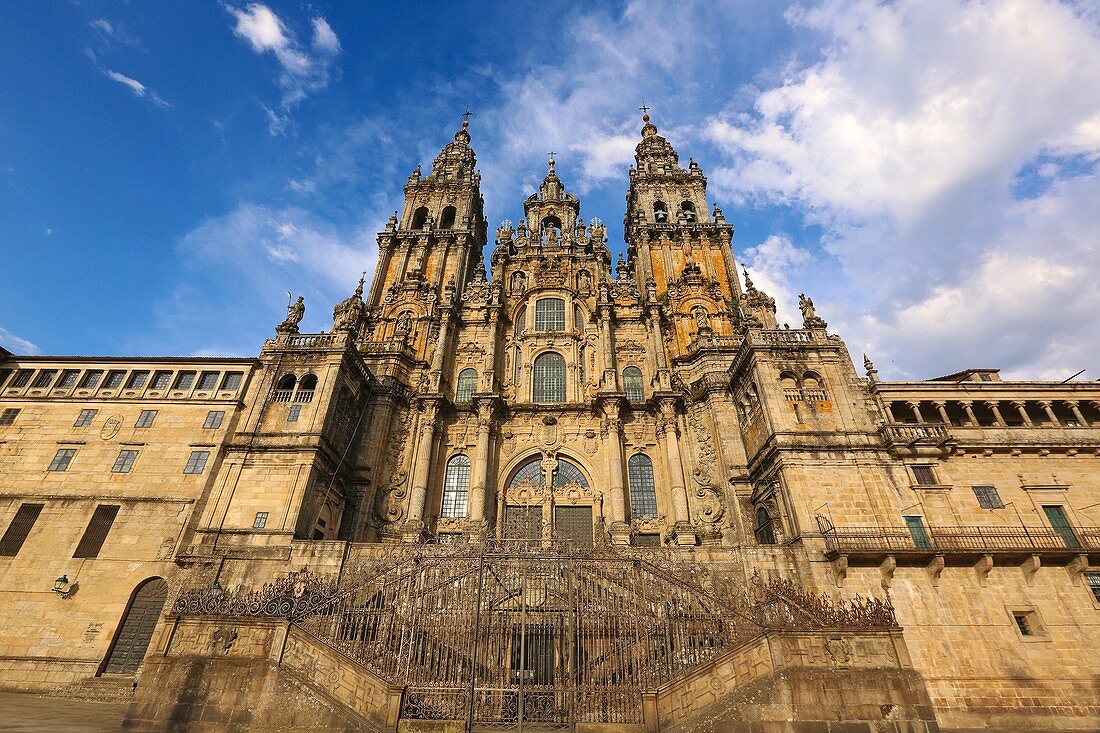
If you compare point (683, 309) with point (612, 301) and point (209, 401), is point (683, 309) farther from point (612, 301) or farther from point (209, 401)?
point (209, 401)

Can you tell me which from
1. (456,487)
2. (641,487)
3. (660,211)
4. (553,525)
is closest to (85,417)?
(456,487)

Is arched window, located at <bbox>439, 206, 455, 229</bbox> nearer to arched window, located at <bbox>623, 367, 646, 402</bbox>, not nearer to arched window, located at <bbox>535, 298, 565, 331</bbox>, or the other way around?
arched window, located at <bbox>535, 298, 565, 331</bbox>

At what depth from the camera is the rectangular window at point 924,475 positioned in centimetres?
2186

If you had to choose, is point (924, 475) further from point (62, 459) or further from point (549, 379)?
point (62, 459)

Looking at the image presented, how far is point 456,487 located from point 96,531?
1529 centimetres

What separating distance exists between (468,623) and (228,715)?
219 inches

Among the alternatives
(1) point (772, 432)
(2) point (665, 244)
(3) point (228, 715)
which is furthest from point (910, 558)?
(2) point (665, 244)

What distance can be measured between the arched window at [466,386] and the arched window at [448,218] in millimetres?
14993

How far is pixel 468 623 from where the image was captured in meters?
13.2

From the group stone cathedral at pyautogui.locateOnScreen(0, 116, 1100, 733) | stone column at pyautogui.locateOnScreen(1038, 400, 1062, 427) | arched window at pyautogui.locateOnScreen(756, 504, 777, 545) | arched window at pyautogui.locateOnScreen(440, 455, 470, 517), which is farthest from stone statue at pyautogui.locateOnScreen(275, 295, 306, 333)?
stone column at pyautogui.locateOnScreen(1038, 400, 1062, 427)

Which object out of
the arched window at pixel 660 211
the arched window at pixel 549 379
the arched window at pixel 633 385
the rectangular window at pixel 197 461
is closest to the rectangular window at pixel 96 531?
the rectangular window at pixel 197 461

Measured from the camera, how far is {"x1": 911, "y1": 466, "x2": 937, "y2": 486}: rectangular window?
21861 millimetres

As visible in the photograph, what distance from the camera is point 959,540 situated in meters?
20.2

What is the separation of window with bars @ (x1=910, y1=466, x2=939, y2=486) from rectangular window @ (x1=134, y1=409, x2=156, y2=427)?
34159 mm
